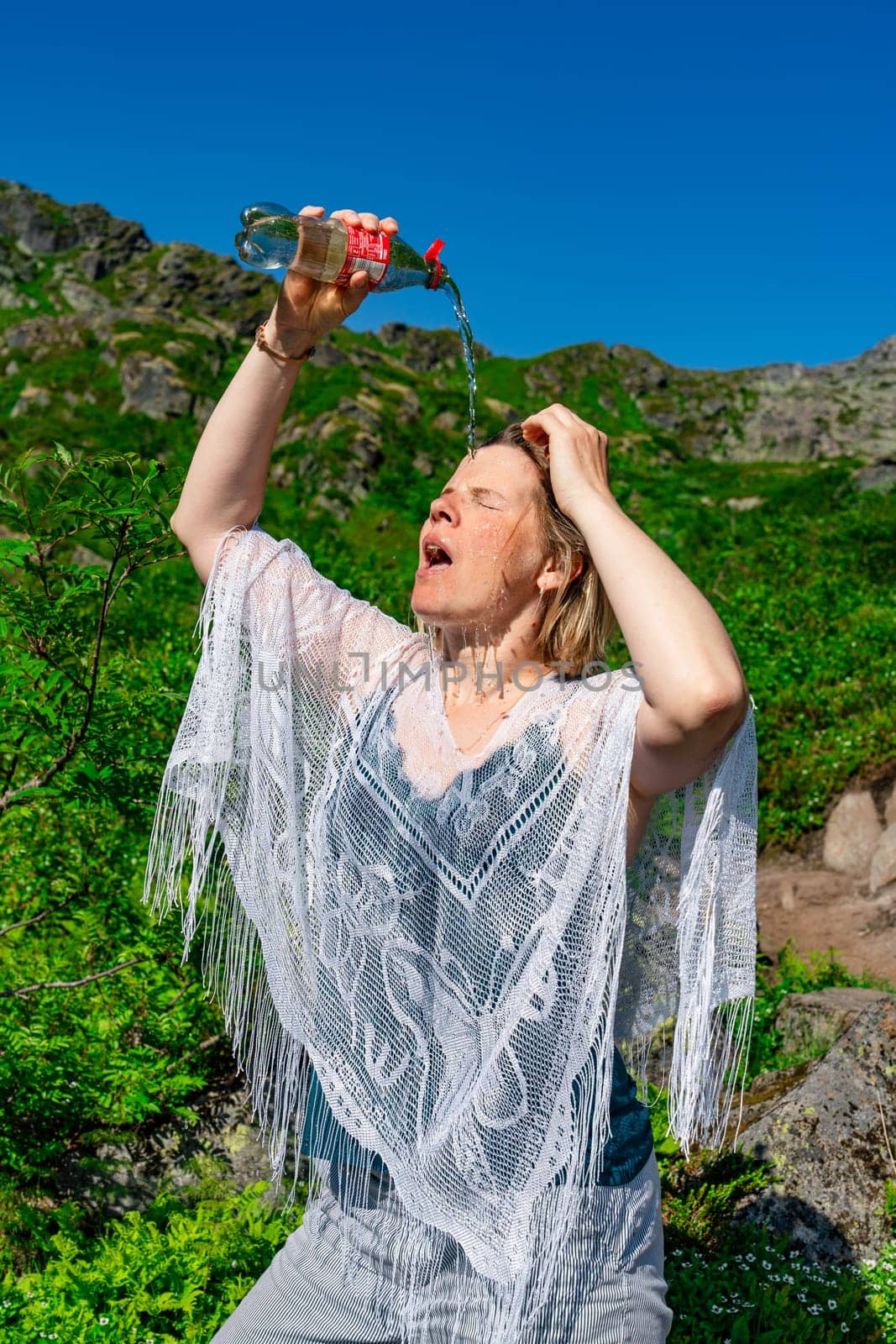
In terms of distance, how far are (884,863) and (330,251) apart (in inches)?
230

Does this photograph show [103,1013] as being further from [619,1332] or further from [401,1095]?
[619,1332]

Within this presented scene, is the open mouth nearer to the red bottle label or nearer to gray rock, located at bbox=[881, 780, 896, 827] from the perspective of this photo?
the red bottle label

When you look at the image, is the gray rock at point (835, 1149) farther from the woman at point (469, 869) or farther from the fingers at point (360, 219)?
the fingers at point (360, 219)

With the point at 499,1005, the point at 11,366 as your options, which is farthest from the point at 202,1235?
the point at 11,366

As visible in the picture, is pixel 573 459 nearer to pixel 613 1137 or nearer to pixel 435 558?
pixel 435 558

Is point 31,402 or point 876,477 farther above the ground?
point 31,402

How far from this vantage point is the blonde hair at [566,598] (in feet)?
7.20

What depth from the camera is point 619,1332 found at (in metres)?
1.83

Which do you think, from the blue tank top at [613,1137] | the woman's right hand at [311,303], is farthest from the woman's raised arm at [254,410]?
the blue tank top at [613,1137]

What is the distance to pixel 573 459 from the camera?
192cm

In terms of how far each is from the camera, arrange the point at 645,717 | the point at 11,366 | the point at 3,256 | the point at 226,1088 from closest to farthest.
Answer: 1. the point at 645,717
2. the point at 226,1088
3. the point at 11,366
4. the point at 3,256

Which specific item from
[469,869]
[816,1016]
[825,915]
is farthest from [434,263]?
[825,915]

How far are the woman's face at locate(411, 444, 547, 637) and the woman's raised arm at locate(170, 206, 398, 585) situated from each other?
364 millimetres

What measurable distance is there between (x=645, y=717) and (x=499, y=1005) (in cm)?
56
